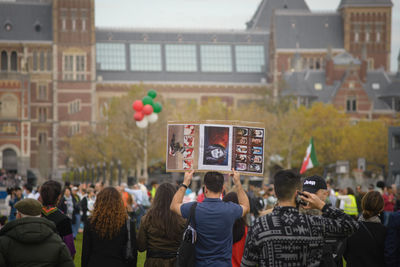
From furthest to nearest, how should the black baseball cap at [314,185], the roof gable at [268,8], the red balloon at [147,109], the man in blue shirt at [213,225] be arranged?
1. the roof gable at [268,8]
2. the red balloon at [147,109]
3. the black baseball cap at [314,185]
4. the man in blue shirt at [213,225]

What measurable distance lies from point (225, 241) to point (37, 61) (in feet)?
244

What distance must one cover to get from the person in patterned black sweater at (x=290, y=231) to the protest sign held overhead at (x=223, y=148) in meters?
1.80

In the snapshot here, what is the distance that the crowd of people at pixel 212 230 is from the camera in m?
6.18

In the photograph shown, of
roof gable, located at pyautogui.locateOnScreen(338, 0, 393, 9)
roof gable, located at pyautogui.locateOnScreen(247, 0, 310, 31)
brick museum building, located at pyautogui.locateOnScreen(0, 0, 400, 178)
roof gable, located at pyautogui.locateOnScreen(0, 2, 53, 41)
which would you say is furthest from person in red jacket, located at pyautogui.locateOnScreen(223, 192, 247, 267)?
roof gable, located at pyautogui.locateOnScreen(247, 0, 310, 31)

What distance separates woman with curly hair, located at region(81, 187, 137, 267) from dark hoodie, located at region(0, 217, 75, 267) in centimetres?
131

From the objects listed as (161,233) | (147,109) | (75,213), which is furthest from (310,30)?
(161,233)

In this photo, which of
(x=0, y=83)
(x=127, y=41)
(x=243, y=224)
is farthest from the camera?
(x=127, y=41)

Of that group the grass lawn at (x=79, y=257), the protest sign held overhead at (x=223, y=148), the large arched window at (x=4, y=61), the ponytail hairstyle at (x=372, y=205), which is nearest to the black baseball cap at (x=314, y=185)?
the protest sign held overhead at (x=223, y=148)

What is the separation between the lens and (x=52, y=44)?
78.8 metres

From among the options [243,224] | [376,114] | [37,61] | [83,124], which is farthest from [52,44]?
[243,224]

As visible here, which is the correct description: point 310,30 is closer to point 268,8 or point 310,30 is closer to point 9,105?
point 268,8

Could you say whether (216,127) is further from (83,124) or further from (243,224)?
(83,124)

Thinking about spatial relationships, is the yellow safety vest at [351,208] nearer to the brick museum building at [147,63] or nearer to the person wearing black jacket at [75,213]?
the person wearing black jacket at [75,213]

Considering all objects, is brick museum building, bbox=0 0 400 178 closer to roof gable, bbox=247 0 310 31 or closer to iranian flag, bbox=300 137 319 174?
roof gable, bbox=247 0 310 31
